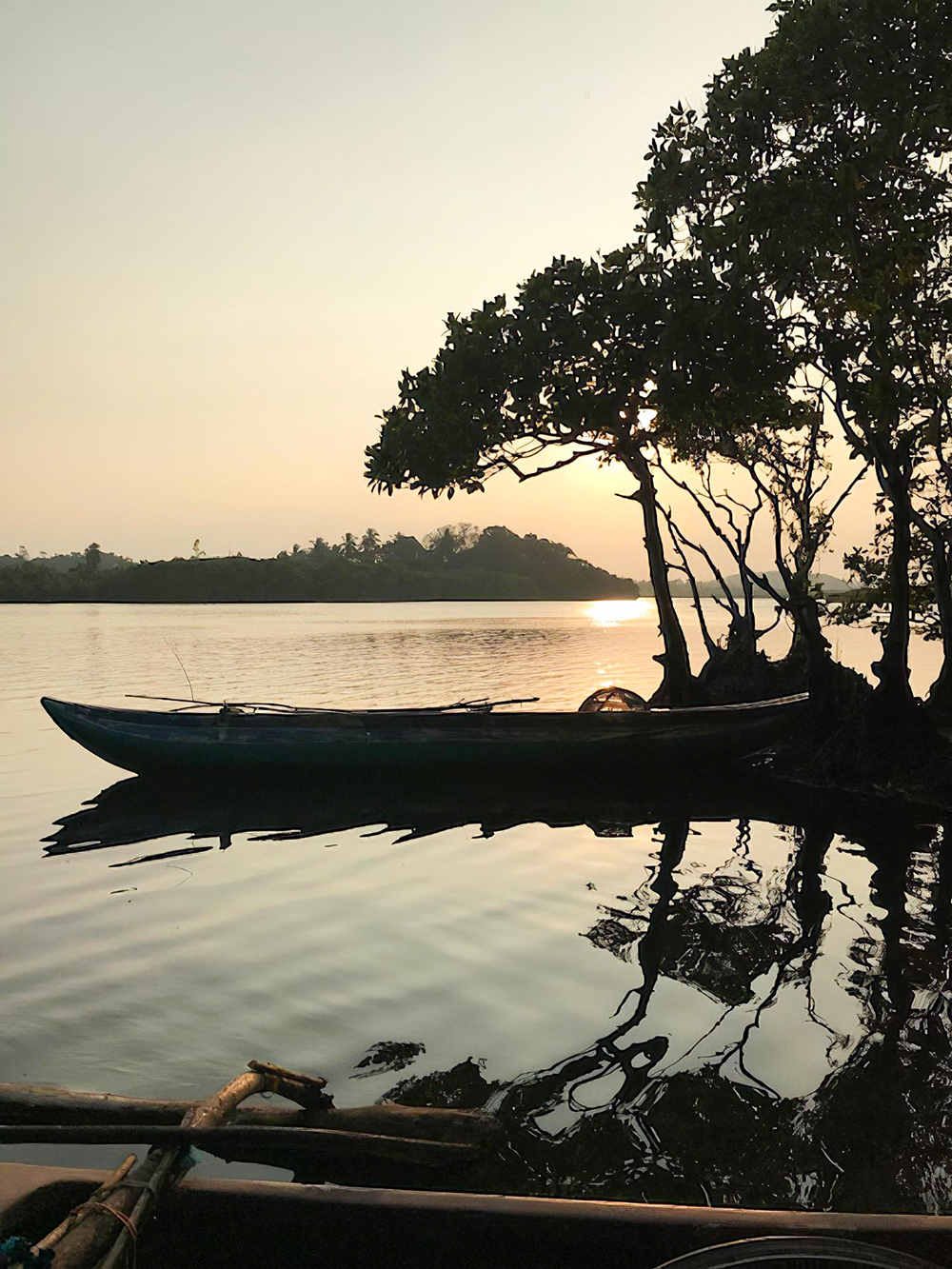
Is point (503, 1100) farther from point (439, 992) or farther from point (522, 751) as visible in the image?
point (522, 751)

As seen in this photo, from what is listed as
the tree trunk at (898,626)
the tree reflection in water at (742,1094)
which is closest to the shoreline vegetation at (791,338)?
the tree trunk at (898,626)

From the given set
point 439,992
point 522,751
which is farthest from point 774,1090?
point 522,751

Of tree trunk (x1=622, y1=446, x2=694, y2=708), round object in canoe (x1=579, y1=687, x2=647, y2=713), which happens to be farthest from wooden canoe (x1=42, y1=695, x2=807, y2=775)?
tree trunk (x1=622, y1=446, x2=694, y2=708)

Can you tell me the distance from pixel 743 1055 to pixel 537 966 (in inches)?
93.0

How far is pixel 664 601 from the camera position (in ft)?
83.2

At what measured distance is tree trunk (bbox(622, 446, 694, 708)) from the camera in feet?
82.5

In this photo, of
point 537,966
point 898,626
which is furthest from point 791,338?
point 537,966

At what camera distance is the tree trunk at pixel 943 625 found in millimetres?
20453

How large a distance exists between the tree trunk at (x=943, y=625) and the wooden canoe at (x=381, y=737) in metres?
5.32

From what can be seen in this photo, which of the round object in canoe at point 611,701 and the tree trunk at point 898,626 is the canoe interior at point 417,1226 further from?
the round object in canoe at point 611,701

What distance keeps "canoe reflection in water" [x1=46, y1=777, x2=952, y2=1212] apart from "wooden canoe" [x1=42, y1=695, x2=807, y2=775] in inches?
73.0

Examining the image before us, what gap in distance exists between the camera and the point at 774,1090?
260 inches

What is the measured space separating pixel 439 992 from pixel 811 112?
45.4ft

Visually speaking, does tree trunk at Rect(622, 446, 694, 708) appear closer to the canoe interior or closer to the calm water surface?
the calm water surface
